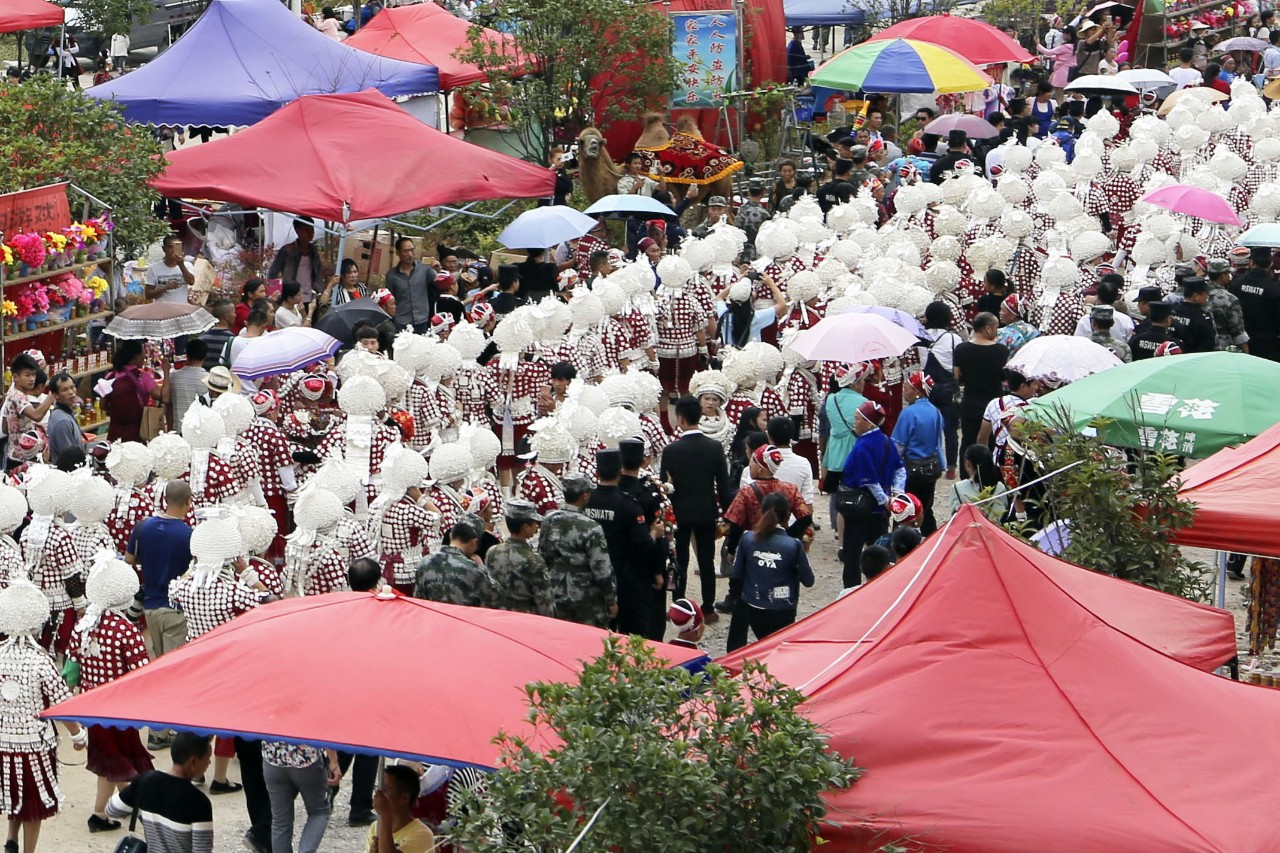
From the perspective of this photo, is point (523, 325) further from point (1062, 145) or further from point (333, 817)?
point (1062, 145)

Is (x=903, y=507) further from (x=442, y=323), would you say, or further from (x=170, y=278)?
(x=170, y=278)

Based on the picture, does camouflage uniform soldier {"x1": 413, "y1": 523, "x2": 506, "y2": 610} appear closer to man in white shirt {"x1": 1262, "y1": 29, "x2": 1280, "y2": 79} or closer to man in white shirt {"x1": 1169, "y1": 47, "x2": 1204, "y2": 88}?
man in white shirt {"x1": 1169, "y1": 47, "x2": 1204, "y2": 88}

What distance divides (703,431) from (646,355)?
103 inches

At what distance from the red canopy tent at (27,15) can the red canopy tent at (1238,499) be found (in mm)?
17482

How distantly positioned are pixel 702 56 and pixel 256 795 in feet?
43.8

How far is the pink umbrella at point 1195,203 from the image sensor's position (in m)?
14.7

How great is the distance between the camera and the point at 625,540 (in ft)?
30.4

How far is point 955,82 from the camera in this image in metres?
19.9

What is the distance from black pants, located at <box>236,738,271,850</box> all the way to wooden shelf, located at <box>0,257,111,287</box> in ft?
16.9

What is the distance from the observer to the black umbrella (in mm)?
12727

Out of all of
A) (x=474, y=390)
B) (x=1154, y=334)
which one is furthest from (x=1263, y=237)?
(x=474, y=390)

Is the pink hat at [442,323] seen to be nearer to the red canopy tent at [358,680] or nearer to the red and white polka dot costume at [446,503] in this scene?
the red and white polka dot costume at [446,503]

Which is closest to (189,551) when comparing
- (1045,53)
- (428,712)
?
(428,712)

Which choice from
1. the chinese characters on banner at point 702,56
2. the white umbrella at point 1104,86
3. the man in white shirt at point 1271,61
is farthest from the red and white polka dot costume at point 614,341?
the man in white shirt at point 1271,61
